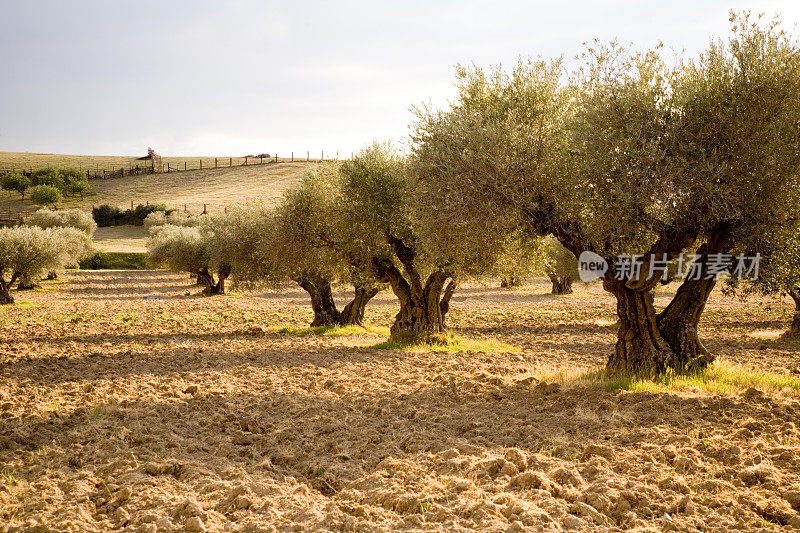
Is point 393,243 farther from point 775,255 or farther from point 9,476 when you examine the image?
point 9,476

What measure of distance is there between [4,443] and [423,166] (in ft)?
34.3

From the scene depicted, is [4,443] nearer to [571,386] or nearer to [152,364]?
[152,364]

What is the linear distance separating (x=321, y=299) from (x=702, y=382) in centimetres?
2076

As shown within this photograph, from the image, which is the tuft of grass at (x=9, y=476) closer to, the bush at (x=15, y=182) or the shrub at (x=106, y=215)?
the shrub at (x=106, y=215)

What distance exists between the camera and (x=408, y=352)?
22719 millimetres

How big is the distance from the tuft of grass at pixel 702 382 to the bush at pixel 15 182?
117 meters

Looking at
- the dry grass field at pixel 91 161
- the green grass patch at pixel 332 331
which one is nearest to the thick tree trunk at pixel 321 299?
the green grass patch at pixel 332 331

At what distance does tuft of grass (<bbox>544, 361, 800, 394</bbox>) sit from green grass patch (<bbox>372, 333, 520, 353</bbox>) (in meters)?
8.46

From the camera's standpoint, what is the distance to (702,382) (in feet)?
45.8

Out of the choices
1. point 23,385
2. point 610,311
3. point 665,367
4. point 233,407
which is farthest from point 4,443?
point 610,311

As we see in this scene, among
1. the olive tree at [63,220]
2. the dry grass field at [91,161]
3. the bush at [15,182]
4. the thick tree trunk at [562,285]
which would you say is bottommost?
the thick tree trunk at [562,285]

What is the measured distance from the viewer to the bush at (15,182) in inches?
4193

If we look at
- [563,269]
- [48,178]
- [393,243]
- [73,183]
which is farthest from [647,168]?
[48,178]

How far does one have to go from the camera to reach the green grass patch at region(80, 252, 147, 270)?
7100 centimetres
